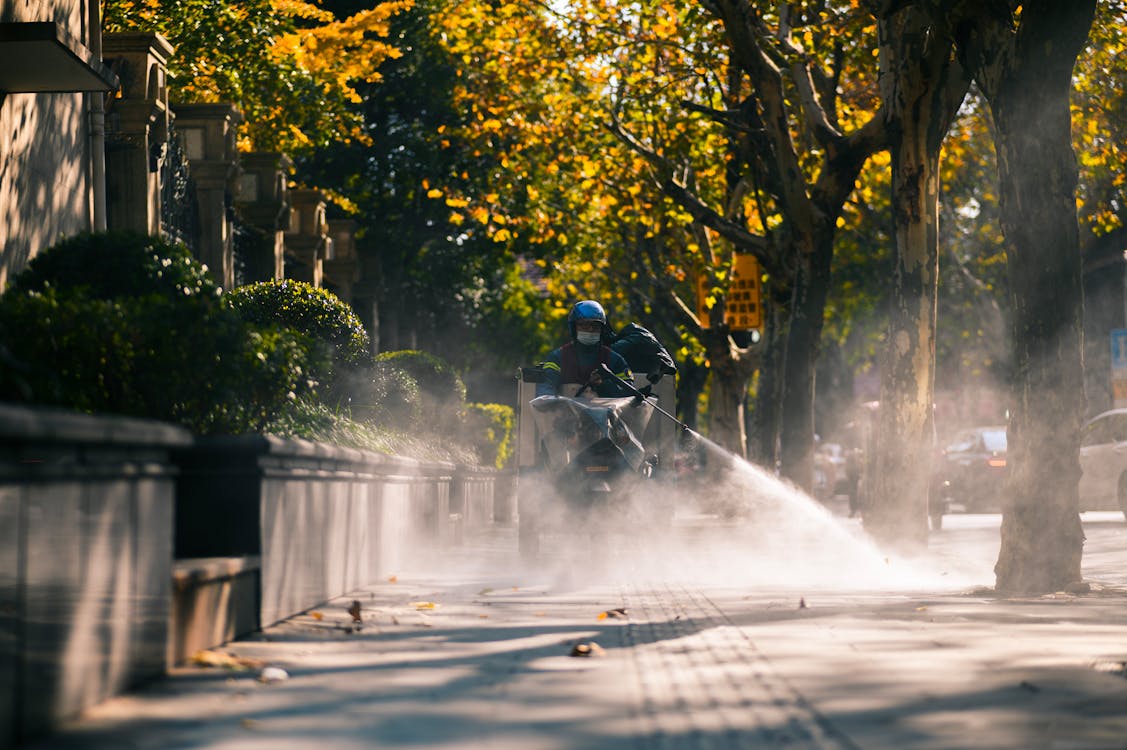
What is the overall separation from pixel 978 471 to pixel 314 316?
21422mm

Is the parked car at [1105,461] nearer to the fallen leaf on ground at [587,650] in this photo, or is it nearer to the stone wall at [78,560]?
the fallen leaf on ground at [587,650]

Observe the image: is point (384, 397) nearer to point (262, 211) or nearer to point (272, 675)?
point (262, 211)

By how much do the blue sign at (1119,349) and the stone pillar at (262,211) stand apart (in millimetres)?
16040

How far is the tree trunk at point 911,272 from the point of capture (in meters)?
17.3

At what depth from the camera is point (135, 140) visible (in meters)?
17.7

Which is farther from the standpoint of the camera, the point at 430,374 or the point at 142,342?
the point at 430,374

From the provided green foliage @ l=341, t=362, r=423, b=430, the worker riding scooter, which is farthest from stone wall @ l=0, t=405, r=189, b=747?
green foliage @ l=341, t=362, r=423, b=430

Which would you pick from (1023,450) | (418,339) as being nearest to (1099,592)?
(1023,450)

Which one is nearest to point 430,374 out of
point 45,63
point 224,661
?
point 45,63

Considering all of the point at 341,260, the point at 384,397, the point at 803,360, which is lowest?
the point at 384,397

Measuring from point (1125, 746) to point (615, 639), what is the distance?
3.58 meters

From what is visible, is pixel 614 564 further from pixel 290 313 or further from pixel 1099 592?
pixel 290 313

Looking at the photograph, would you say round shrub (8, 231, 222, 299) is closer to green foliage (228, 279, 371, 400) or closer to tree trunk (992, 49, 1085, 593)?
green foliage (228, 279, 371, 400)

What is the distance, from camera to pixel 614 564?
14.2 metres
